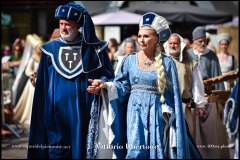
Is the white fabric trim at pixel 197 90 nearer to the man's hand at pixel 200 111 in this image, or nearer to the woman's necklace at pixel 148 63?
the man's hand at pixel 200 111

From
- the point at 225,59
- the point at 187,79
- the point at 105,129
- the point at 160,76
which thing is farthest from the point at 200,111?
the point at 225,59

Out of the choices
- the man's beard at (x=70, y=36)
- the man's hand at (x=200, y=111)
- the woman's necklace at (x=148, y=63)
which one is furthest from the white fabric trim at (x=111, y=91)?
the man's hand at (x=200, y=111)

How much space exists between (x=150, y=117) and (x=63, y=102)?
Answer: 84cm

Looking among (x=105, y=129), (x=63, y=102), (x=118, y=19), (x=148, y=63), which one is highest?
(x=118, y=19)

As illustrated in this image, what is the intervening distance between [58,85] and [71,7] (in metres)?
0.73

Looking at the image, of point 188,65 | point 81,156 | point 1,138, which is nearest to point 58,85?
point 81,156

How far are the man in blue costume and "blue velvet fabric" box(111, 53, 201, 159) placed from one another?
324 mm

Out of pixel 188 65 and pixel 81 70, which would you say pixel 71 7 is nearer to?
pixel 81 70

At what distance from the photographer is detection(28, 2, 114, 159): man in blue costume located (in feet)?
21.1

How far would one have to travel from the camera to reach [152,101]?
621 centimetres

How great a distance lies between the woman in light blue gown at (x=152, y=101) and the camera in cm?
614

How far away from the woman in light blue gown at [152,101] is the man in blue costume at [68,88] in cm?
30

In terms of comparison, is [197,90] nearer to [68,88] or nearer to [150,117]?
[150,117]

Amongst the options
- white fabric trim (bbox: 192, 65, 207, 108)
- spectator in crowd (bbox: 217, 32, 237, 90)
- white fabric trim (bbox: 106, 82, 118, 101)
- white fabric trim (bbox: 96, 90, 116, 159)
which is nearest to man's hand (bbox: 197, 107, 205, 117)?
white fabric trim (bbox: 192, 65, 207, 108)
